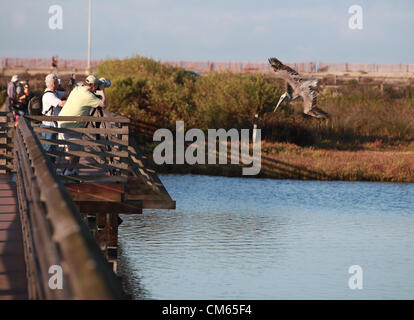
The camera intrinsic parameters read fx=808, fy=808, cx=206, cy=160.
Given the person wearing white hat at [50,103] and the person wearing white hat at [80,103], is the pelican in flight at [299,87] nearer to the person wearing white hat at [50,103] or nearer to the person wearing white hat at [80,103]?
the person wearing white hat at [80,103]

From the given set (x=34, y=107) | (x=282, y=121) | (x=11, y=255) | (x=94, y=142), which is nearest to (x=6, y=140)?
(x=34, y=107)

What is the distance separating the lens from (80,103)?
1319 centimetres

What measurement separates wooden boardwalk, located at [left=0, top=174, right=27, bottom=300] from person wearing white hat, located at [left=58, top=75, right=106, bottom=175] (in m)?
1.39

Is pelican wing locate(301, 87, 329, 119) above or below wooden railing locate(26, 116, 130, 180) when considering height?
above

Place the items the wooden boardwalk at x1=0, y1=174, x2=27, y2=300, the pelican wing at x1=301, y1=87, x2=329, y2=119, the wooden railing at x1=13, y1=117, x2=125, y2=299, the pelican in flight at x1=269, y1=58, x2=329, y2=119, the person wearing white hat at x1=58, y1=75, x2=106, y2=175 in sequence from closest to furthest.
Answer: the wooden railing at x1=13, y1=117, x2=125, y2=299 < the wooden boardwalk at x1=0, y1=174, x2=27, y2=300 < the person wearing white hat at x1=58, y1=75, x2=106, y2=175 < the pelican wing at x1=301, y1=87, x2=329, y2=119 < the pelican in flight at x1=269, y1=58, x2=329, y2=119

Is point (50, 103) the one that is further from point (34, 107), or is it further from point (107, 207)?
point (34, 107)

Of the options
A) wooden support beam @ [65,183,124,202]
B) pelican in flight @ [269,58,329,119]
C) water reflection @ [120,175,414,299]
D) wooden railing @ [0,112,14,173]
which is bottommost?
water reflection @ [120,175,414,299]

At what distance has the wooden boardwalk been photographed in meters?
7.33

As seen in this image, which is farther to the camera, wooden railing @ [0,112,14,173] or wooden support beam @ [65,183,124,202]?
wooden railing @ [0,112,14,173]

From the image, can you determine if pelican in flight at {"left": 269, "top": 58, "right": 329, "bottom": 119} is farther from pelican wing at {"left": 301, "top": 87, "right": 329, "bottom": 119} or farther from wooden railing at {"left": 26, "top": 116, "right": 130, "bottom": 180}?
wooden railing at {"left": 26, "top": 116, "right": 130, "bottom": 180}

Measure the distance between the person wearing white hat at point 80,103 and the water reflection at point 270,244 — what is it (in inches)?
135

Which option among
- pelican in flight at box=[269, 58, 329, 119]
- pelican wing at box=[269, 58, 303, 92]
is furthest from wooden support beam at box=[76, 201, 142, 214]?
pelican wing at box=[269, 58, 303, 92]
